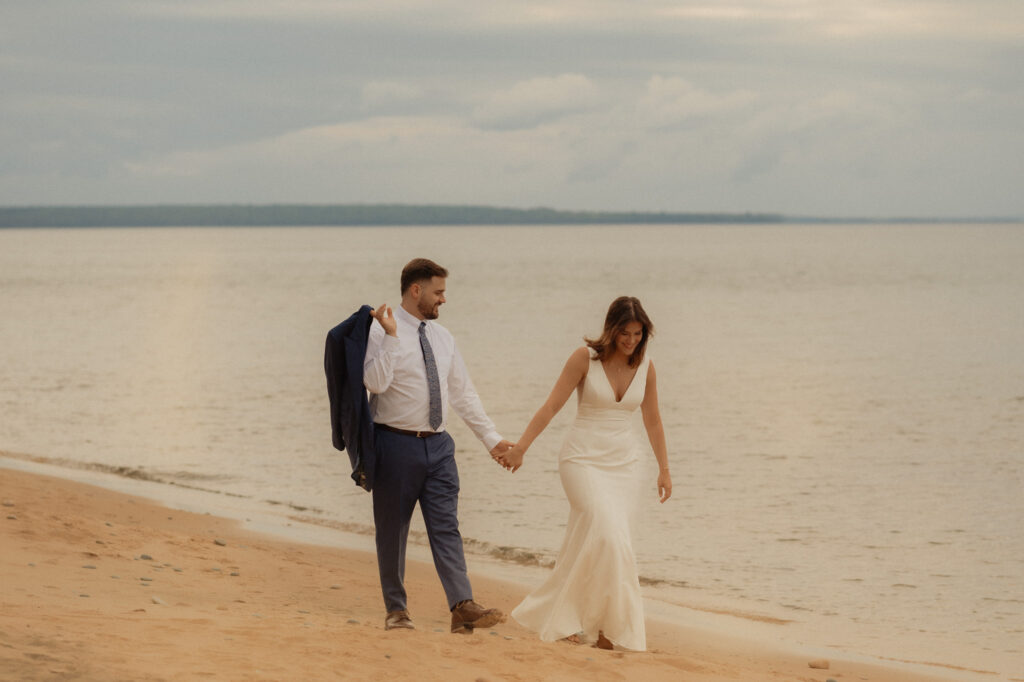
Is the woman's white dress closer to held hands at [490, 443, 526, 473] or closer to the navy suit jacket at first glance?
held hands at [490, 443, 526, 473]

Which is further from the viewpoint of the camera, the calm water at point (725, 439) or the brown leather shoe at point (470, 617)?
the calm water at point (725, 439)

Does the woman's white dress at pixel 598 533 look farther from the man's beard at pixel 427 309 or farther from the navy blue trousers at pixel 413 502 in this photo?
the man's beard at pixel 427 309

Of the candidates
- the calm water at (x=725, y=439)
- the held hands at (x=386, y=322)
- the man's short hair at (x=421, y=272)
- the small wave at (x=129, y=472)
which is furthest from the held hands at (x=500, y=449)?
the small wave at (x=129, y=472)

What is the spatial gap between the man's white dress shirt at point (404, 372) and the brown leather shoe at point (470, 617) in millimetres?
1056

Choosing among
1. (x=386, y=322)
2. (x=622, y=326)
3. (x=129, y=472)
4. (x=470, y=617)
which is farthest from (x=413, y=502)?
(x=129, y=472)

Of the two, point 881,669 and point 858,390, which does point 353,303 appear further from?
point 881,669

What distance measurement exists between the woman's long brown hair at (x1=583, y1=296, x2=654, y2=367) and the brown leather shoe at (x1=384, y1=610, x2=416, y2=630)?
1908 mm

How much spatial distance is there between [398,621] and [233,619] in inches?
38.5

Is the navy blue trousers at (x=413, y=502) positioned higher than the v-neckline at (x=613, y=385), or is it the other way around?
the v-neckline at (x=613, y=385)

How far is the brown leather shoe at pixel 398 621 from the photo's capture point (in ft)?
22.9

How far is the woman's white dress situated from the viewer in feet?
21.9

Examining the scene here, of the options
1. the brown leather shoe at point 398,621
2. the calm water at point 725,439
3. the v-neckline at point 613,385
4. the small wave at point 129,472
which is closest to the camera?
the v-neckline at point 613,385

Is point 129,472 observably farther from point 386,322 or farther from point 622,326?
point 622,326

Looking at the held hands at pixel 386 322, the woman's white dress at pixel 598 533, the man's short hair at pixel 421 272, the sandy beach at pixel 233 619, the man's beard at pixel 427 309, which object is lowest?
the sandy beach at pixel 233 619
